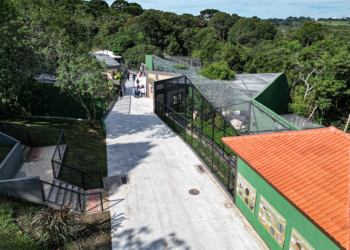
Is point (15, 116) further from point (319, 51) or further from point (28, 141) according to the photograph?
point (319, 51)

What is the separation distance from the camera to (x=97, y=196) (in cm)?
1059

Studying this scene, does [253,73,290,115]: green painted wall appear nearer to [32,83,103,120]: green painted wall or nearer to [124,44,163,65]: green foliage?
[32,83,103,120]: green painted wall

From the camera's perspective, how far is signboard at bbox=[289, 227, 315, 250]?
632cm

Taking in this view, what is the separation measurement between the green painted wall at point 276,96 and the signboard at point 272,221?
8360 mm

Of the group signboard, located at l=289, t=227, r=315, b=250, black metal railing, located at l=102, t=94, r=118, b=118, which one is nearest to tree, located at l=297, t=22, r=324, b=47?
black metal railing, located at l=102, t=94, r=118, b=118

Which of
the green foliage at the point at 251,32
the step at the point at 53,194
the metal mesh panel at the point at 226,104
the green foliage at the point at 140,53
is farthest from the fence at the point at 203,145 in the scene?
the green foliage at the point at 251,32

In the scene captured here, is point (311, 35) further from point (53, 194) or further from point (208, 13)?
point (208, 13)

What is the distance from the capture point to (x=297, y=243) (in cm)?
665

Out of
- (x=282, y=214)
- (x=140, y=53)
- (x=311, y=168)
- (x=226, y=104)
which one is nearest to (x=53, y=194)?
(x=282, y=214)

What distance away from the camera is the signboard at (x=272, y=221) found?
286 inches

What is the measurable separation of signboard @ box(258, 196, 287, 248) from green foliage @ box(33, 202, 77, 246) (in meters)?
6.22

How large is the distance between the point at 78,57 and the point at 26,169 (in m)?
7.17

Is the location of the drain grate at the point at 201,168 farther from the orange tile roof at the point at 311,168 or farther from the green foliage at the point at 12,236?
the green foliage at the point at 12,236

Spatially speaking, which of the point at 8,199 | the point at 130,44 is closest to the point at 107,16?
the point at 130,44
